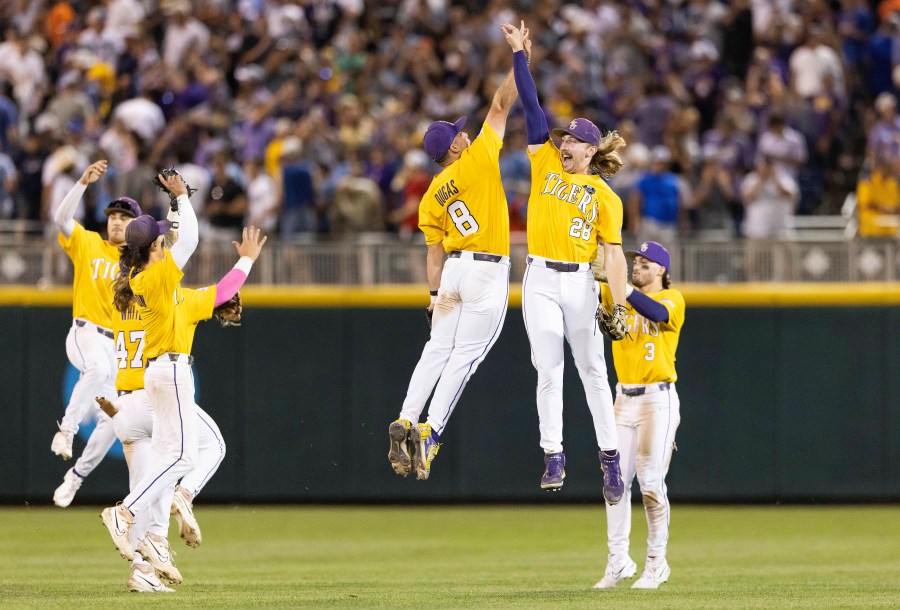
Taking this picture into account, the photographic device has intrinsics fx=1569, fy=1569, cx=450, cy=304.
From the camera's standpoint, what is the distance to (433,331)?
10984mm

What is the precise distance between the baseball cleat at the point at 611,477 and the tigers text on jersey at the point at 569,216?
1.36 metres

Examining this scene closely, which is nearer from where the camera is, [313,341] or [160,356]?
[160,356]

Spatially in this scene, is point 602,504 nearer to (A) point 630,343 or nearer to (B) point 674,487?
(B) point 674,487

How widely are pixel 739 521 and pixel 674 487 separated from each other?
118cm

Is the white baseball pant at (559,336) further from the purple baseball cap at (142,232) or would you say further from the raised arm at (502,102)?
the purple baseball cap at (142,232)

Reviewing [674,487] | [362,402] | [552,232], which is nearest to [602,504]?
[674,487]

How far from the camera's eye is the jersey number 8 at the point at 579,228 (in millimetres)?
10500

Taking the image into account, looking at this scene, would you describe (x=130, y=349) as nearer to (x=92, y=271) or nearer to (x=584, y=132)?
(x=92, y=271)

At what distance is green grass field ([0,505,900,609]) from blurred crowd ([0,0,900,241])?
3162 mm

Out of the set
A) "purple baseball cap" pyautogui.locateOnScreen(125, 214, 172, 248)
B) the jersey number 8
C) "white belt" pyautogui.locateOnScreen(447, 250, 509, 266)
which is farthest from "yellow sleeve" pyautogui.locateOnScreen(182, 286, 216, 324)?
the jersey number 8

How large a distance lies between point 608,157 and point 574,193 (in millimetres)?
456

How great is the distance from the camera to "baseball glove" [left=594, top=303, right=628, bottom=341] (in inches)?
407

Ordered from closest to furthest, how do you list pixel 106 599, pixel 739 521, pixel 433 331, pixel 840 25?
pixel 106 599, pixel 433 331, pixel 739 521, pixel 840 25

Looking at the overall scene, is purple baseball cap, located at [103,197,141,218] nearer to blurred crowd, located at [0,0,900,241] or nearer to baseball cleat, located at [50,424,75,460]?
baseball cleat, located at [50,424,75,460]
